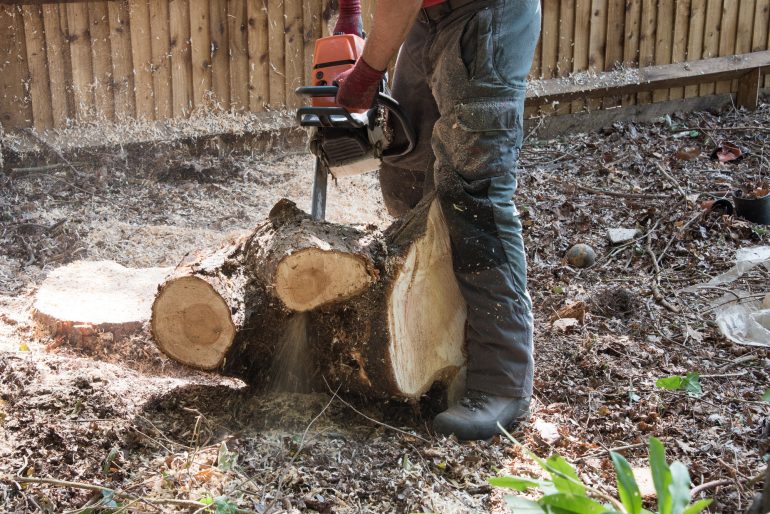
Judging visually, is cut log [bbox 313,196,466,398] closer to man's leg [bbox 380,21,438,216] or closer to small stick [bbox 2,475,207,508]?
man's leg [bbox 380,21,438,216]

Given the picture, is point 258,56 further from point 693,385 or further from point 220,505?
point 220,505

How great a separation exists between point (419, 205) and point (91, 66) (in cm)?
395

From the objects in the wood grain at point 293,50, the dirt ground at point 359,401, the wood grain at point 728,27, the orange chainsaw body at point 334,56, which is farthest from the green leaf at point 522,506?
the wood grain at point 728,27

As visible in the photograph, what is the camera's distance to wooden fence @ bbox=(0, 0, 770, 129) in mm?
5828

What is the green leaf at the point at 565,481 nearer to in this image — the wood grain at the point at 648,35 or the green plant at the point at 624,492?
the green plant at the point at 624,492

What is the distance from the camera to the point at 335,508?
2301 mm

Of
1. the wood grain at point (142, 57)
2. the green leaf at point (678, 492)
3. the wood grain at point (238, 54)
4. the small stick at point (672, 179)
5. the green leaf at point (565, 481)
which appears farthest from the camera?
the wood grain at point (238, 54)

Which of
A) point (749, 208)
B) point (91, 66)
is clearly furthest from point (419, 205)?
point (91, 66)

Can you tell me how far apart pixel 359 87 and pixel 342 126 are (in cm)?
21

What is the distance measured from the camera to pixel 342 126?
2939 millimetres

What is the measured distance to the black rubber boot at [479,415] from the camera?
2.76m

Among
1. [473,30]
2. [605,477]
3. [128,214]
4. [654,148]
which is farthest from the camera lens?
[654,148]

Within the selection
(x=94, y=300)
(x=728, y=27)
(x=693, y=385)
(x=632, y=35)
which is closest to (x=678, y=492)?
(x=693, y=385)

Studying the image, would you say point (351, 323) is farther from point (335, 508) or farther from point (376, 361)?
point (335, 508)
